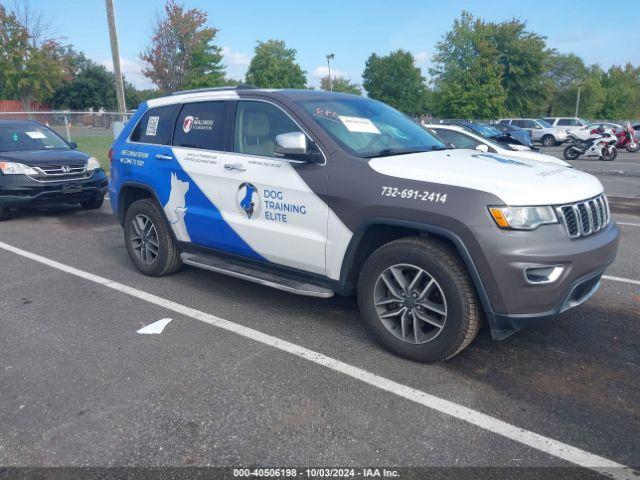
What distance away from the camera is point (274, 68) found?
175 ft

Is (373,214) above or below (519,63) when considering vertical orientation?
below

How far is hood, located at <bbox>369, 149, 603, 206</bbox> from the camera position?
10.5 ft

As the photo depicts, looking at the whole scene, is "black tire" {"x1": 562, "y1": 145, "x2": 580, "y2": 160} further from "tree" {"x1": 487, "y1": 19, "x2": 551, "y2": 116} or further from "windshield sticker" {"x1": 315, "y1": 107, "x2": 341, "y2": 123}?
"tree" {"x1": 487, "y1": 19, "x2": 551, "y2": 116}

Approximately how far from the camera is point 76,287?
5.39 m

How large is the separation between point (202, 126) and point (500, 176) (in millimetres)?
2718

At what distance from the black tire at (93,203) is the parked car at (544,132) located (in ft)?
90.7

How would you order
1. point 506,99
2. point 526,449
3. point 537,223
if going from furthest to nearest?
point 506,99 < point 537,223 < point 526,449

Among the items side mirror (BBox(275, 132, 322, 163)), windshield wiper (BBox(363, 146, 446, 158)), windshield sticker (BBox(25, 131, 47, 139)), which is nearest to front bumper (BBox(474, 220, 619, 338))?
windshield wiper (BBox(363, 146, 446, 158))

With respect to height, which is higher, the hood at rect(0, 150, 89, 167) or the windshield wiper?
the windshield wiper

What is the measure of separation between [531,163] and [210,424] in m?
2.87

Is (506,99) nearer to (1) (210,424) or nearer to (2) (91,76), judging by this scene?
(1) (210,424)

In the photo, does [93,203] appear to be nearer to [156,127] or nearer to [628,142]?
[156,127]

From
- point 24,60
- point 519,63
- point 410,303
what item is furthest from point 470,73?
point 410,303

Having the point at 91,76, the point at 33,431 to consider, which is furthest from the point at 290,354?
the point at 91,76
